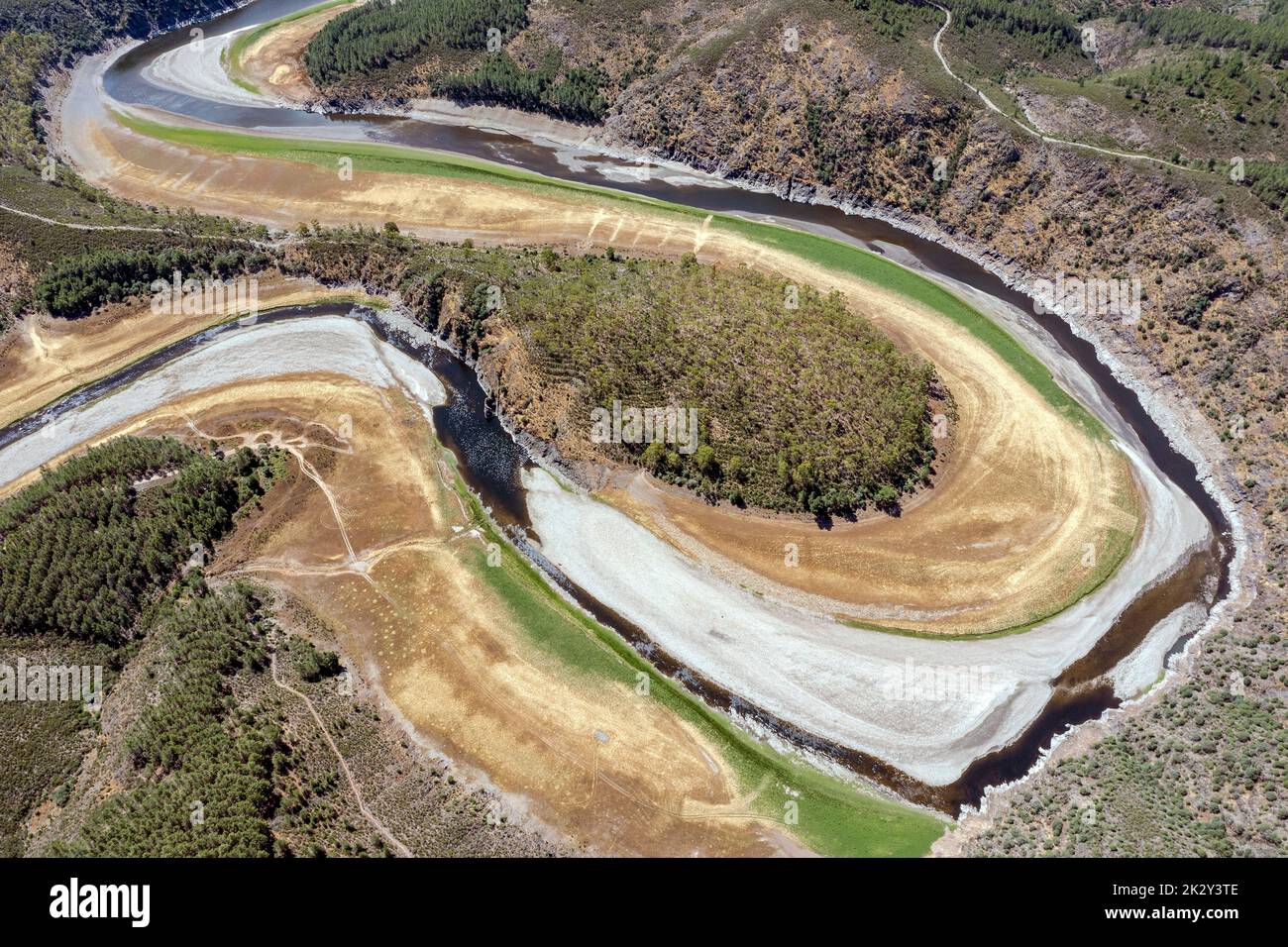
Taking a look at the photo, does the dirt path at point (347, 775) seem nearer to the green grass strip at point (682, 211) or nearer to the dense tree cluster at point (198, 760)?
the dense tree cluster at point (198, 760)

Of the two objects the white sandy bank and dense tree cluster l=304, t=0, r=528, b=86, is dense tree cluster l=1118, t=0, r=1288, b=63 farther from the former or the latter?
the white sandy bank

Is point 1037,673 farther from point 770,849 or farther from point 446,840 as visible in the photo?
point 446,840

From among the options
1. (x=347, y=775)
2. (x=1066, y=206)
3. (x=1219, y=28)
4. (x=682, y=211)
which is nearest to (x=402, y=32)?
(x=682, y=211)

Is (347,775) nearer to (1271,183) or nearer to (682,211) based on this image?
(682,211)

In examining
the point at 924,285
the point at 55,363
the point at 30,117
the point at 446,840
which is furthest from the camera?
the point at 30,117

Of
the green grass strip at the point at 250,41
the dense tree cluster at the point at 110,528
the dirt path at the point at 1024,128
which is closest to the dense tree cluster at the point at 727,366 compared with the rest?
the dense tree cluster at the point at 110,528

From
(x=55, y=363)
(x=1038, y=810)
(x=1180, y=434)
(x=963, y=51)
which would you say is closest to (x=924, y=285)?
(x=1180, y=434)
